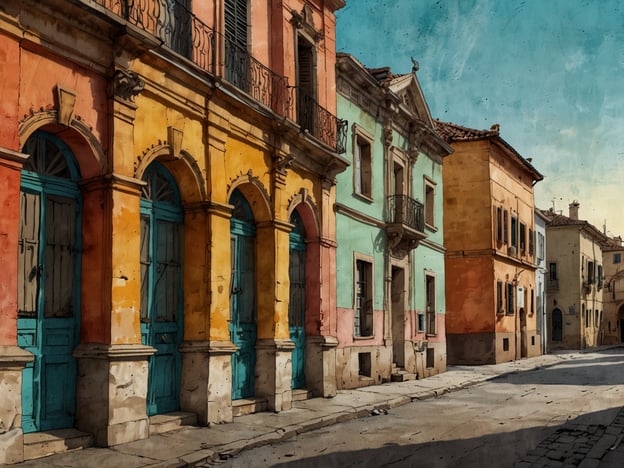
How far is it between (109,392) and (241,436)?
211 cm

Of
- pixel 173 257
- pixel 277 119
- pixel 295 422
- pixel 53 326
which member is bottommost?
pixel 295 422

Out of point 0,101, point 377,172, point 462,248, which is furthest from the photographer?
point 462,248

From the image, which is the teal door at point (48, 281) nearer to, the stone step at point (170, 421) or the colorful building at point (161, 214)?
the colorful building at point (161, 214)

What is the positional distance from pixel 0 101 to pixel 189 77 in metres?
3.55

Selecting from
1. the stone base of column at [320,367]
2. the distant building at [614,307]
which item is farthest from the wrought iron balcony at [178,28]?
the distant building at [614,307]

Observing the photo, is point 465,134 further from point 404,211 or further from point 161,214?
point 161,214

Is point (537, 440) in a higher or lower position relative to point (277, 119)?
lower

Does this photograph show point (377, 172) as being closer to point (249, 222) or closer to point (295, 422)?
point (249, 222)

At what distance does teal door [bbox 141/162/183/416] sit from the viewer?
33.8ft

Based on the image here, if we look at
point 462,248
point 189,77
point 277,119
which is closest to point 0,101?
point 189,77

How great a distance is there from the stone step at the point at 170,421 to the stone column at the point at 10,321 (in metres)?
2.49

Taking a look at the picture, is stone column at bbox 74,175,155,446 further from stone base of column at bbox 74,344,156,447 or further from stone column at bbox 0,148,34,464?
stone column at bbox 0,148,34,464

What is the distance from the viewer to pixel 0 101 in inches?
298

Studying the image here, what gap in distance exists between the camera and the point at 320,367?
1470 cm
